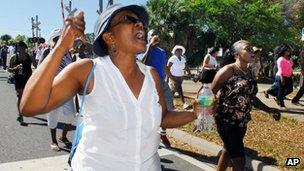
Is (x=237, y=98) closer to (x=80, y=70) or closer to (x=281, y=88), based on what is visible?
(x=80, y=70)

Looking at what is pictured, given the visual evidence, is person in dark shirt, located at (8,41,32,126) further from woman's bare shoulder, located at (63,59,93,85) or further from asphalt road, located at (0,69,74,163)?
woman's bare shoulder, located at (63,59,93,85)

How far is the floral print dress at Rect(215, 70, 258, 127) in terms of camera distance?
481cm

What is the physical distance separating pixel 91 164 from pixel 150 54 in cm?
441

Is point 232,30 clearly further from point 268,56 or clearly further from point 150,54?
point 150,54

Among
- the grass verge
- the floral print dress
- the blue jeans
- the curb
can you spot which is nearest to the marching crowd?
the floral print dress

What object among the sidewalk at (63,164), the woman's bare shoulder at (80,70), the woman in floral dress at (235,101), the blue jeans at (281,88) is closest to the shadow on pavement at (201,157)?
the sidewalk at (63,164)

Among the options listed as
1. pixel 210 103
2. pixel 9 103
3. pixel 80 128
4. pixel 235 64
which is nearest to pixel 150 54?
pixel 235 64

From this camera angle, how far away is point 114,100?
230 centimetres

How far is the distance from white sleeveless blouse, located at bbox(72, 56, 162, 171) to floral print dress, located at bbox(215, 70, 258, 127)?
260 centimetres

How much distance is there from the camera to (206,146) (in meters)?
7.29

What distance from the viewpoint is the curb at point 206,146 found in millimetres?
6066

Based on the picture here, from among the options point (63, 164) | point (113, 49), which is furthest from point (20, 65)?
point (113, 49)

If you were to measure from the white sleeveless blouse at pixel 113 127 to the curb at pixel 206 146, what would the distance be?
3.96 m

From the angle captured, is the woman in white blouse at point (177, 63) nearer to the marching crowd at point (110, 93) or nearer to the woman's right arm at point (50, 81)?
the marching crowd at point (110, 93)
